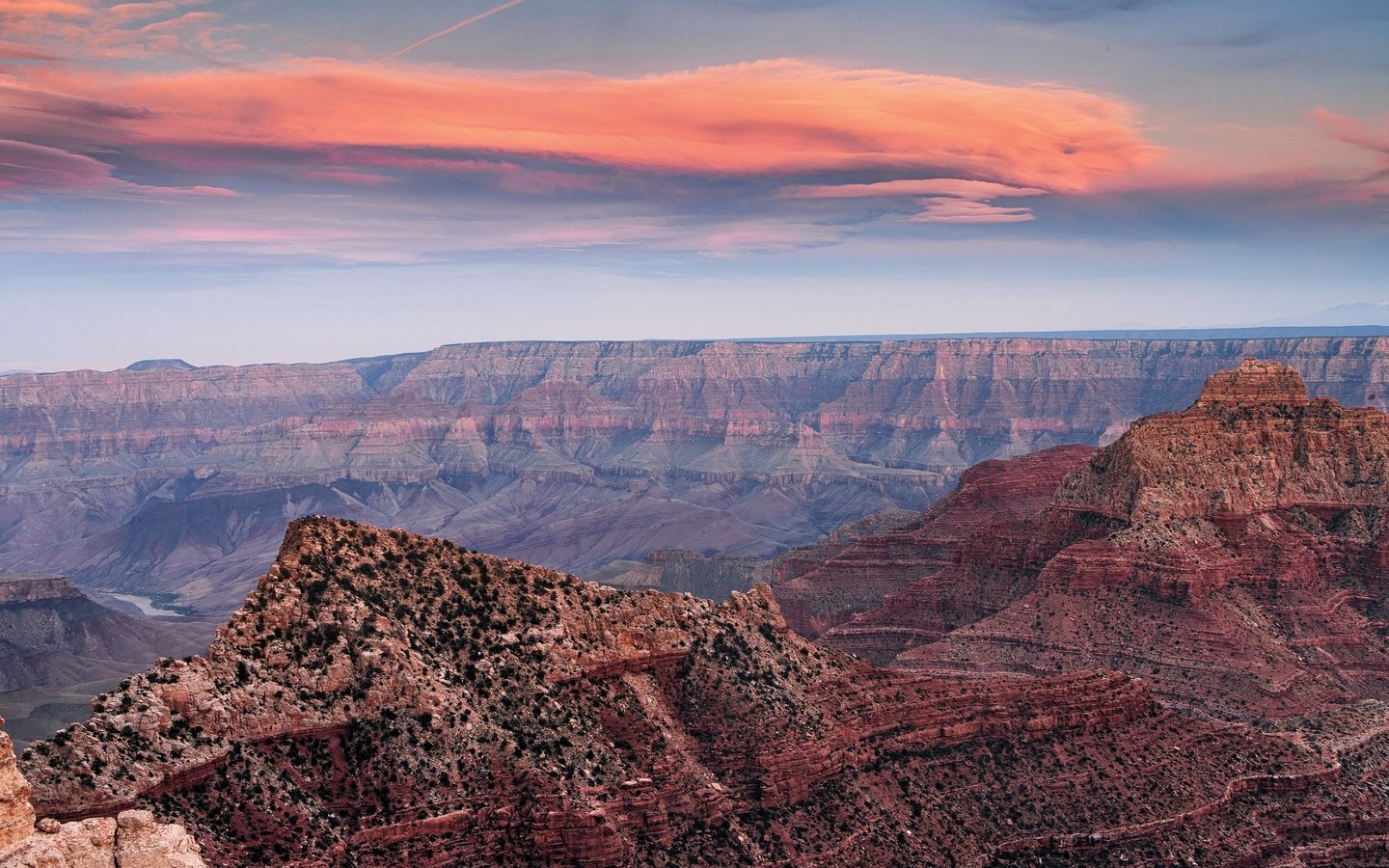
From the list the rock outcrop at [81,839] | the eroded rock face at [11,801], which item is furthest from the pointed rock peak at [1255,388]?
the eroded rock face at [11,801]

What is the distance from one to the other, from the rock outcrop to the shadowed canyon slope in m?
5.12

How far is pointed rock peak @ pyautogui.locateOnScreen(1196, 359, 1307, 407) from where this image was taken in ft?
464

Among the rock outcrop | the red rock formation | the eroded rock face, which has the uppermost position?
the eroded rock face

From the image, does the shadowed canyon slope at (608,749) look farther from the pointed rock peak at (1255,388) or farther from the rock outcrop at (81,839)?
the pointed rock peak at (1255,388)

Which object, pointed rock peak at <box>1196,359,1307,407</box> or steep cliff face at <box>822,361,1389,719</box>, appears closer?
steep cliff face at <box>822,361,1389,719</box>

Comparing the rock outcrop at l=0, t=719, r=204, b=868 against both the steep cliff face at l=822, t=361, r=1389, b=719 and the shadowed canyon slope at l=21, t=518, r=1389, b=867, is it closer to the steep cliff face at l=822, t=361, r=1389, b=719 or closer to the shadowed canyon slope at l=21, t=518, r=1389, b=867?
the shadowed canyon slope at l=21, t=518, r=1389, b=867

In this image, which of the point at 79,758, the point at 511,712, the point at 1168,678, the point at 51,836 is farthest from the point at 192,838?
the point at 1168,678

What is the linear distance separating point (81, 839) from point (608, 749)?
25.1 meters

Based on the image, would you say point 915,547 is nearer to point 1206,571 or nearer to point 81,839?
point 1206,571

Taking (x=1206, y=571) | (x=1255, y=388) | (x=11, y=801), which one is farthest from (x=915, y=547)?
(x=11, y=801)

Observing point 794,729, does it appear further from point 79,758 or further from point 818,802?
point 79,758

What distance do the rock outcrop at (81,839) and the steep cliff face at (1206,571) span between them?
8024 cm

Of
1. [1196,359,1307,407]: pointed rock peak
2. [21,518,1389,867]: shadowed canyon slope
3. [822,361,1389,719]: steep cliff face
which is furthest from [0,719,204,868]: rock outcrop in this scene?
[1196,359,1307,407]: pointed rock peak

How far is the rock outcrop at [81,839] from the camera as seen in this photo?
39125 millimetres
